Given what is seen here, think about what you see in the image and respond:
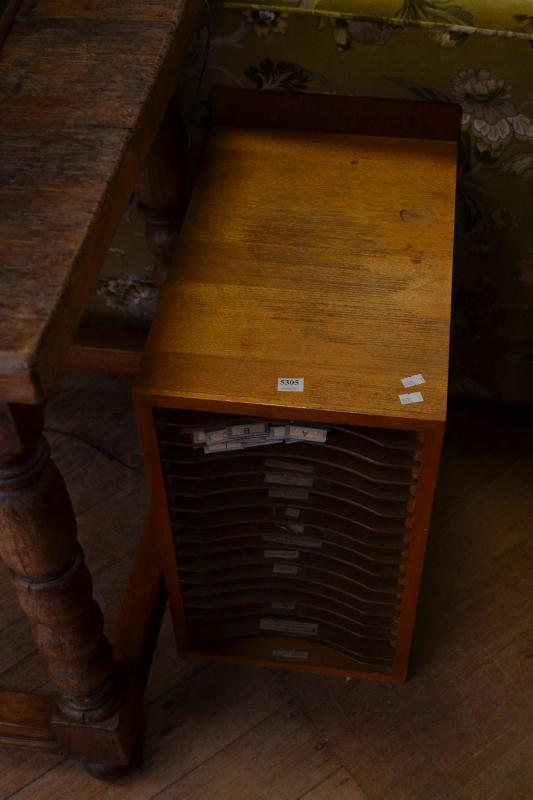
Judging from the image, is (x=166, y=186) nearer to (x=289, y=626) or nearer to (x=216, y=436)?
(x=216, y=436)

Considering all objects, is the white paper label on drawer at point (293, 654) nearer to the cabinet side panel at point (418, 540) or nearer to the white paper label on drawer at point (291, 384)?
the cabinet side panel at point (418, 540)

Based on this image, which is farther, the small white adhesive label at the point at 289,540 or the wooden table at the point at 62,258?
the small white adhesive label at the point at 289,540

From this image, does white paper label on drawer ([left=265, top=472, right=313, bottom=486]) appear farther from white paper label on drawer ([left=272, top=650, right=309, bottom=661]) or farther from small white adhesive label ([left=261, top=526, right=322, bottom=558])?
white paper label on drawer ([left=272, top=650, right=309, bottom=661])

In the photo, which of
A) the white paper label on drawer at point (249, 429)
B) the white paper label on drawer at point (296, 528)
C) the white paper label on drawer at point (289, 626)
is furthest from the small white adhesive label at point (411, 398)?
the white paper label on drawer at point (289, 626)

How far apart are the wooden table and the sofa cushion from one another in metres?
0.17

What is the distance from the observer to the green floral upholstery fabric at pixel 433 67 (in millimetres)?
1101

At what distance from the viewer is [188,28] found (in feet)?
3.35

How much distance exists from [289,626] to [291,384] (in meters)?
0.42

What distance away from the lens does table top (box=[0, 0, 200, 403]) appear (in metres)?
0.71

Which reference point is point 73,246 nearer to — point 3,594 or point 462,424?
point 3,594

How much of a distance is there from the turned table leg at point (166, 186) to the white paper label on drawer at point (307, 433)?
418 millimetres

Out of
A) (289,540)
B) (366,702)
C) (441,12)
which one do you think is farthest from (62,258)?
(366,702)

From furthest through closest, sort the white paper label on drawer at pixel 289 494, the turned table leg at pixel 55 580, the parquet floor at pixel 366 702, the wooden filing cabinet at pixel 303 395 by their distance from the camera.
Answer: the parquet floor at pixel 366 702
the white paper label on drawer at pixel 289 494
the wooden filing cabinet at pixel 303 395
the turned table leg at pixel 55 580

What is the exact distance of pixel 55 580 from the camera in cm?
92
